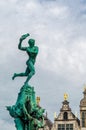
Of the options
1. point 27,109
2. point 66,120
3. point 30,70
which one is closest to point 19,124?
point 27,109

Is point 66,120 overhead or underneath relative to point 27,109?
overhead

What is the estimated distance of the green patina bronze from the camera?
2170 centimetres

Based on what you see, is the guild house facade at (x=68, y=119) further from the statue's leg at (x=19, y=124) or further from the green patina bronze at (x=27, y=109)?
the statue's leg at (x=19, y=124)

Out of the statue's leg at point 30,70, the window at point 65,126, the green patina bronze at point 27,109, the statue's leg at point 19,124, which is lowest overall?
the statue's leg at point 19,124

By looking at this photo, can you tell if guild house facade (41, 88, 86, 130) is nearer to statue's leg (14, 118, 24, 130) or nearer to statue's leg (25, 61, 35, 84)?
statue's leg (25, 61, 35, 84)

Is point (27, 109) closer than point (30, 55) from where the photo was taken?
Yes

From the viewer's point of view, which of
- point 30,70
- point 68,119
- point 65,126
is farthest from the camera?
point 68,119

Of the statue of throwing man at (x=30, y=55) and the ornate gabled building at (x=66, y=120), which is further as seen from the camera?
the ornate gabled building at (x=66, y=120)

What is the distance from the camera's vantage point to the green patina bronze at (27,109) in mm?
21703

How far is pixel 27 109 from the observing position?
71.8 feet

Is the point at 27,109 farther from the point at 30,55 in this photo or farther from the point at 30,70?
the point at 30,55

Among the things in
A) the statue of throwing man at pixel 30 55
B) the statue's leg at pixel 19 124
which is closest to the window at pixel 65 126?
the statue of throwing man at pixel 30 55

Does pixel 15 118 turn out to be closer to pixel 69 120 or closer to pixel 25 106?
pixel 25 106

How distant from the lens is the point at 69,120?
2060 inches
